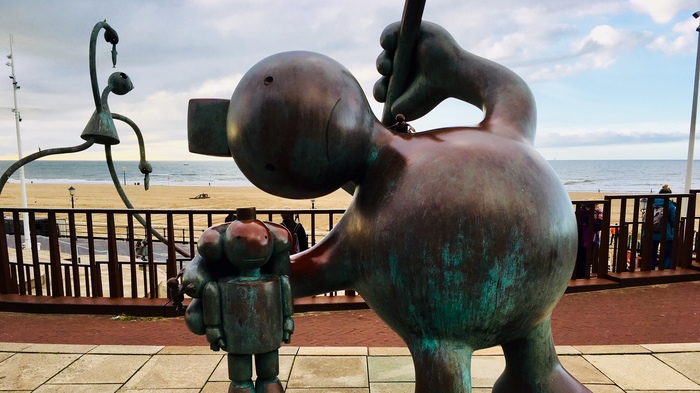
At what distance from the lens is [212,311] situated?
1.29m

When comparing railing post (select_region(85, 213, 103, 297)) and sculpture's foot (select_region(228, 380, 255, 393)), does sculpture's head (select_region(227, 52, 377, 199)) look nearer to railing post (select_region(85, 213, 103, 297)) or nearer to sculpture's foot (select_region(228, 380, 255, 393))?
sculpture's foot (select_region(228, 380, 255, 393))

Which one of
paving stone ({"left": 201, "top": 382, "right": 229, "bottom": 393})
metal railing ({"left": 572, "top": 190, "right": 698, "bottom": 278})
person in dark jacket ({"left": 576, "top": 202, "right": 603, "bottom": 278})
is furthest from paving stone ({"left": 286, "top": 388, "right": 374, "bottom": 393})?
person in dark jacket ({"left": 576, "top": 202, "right": 603, "bottom": 278})

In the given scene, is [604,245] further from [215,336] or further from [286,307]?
[215,336]

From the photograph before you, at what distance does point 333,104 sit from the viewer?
134 centimetres

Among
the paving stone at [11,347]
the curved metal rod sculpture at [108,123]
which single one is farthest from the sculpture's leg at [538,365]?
the paving stone at [11,347]

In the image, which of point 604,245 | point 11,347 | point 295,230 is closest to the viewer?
point 11,347

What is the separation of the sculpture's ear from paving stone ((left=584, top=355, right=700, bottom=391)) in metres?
2.94

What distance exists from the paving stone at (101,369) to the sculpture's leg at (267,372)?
222 centimetres

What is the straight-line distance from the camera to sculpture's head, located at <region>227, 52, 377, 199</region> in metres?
1.32

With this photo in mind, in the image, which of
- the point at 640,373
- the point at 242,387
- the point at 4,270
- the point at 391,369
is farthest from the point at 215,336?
the point at 4,270

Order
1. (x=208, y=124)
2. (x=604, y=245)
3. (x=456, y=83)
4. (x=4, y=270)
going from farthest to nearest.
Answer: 1. (x=604, y=245)
2. (x=4, y=270)
3. (x=456, y=83)
4. (x=208, y=124)

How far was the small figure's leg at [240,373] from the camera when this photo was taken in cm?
133

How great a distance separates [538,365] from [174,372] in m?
2.52

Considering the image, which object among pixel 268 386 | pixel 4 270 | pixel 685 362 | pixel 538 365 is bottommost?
pixel 685 362
